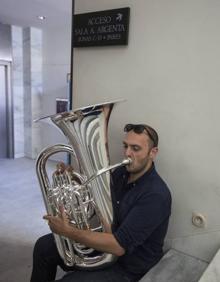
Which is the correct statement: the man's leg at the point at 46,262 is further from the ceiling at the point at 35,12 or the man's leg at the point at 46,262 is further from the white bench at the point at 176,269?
the ceiling at the point at 35,12

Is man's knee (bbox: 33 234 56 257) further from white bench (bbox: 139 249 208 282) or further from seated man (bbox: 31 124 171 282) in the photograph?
white bench (bbox: 139 249 208 282)

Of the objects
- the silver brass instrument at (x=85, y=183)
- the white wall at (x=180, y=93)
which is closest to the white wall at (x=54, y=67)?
the white wall at (x=180, y=93)

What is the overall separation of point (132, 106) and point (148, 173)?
1.38ft

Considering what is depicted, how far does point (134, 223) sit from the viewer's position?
4.19 feet

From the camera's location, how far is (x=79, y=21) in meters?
1.73

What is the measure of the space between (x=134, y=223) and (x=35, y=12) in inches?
137

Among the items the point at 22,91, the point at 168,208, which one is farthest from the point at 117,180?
the point at 22,91

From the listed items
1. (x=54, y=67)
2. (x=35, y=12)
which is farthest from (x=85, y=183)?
(x=54, y=67)

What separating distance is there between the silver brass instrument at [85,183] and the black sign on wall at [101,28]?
51 cm

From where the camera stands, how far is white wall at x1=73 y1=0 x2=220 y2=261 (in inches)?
54.4

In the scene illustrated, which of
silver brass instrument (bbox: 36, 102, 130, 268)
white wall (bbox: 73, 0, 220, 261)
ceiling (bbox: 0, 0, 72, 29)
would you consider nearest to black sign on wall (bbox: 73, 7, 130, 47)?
white wall (bbox: 73, 0, 220, 261)

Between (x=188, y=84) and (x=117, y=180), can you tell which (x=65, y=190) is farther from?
(x=188, y=84)

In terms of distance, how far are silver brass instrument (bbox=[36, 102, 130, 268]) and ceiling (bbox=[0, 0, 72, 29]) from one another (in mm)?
2581

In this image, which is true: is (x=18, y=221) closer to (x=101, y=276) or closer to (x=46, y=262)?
(x=46, y=262)
